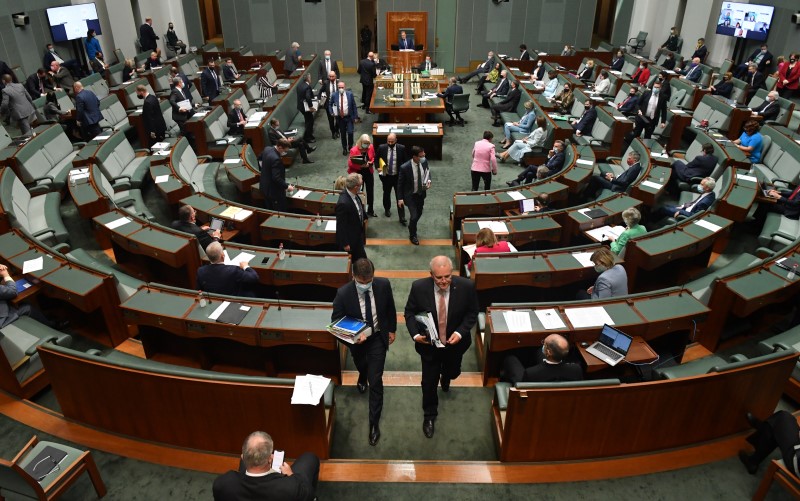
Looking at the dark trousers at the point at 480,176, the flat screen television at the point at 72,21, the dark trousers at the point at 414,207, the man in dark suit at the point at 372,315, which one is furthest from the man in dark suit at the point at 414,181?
the flat screen television at the point at 72,21

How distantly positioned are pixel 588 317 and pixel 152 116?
31.0 feet

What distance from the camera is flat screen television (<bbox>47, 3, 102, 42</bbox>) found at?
47.0ft

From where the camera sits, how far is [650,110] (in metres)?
11.2

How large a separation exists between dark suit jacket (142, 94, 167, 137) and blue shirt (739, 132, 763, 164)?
36.5 feet

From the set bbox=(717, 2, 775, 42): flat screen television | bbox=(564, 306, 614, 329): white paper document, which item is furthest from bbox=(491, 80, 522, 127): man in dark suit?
bbox=(564, 306, 614, 329): white paper document

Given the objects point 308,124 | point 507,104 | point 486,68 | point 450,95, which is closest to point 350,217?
point 308,124

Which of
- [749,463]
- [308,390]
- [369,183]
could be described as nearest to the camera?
[308,390]

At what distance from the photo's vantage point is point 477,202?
7984mm

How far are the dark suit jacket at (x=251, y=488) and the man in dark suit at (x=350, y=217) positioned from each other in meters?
3.69

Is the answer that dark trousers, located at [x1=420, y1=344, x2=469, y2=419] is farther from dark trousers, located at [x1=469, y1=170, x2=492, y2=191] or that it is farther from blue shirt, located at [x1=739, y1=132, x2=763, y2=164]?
blue shirt, located at [x1=739, y1=132, x2=763, y2=164]

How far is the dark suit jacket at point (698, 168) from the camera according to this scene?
886 cm

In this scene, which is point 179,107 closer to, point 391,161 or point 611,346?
point 391,161

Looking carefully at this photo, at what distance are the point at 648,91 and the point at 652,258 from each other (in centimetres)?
652

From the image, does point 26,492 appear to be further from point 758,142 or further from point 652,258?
point 758,142
